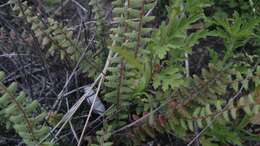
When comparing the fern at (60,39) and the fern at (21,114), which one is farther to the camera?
the fern at (60,39)

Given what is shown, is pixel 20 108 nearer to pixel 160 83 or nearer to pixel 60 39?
pixel 60 39

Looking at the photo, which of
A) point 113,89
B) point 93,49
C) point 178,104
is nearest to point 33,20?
point 93,49

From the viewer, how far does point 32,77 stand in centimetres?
215

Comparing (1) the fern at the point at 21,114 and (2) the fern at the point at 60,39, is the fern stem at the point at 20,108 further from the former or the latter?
(2) the fern at the point at 60,39

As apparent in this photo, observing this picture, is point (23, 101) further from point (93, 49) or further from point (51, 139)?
point (93, 49)

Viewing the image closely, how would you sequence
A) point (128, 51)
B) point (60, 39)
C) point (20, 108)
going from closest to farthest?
point (20, 108), point (128, 51), point (60, 39)

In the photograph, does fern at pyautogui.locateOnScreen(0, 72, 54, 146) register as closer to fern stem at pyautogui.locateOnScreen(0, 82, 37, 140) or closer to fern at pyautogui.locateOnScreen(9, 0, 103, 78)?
fern stem at pyautogui.locateOnScreen(0, 82, 37, 140)

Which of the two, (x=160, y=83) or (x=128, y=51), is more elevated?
(x=128, y=51)

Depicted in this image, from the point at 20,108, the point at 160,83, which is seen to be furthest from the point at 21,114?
the point at 160,83

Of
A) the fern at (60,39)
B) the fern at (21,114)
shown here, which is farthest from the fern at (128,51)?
the fern at (21,114)

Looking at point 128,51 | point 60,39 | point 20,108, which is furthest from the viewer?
point 60,39

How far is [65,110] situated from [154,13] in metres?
0.74

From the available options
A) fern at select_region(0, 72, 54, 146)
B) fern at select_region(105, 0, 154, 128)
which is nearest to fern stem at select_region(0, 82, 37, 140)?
fern at select_region(0, 72, 54, 146)

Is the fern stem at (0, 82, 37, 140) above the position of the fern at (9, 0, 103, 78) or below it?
below
